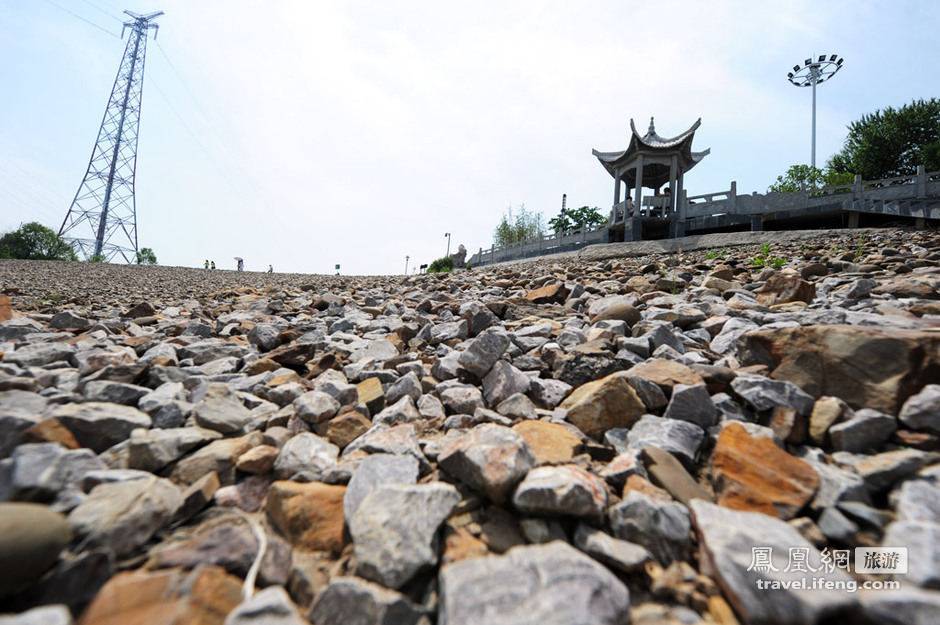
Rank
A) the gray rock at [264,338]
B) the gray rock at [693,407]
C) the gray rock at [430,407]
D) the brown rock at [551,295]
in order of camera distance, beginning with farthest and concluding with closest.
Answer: the brown rock at [551,295]
the gray rock at [264,338]
the gray rock at [430,407]
the gray rock at [693,407]

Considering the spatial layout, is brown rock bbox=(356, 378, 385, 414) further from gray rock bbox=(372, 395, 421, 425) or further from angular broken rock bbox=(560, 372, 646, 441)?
angular broken rock bbox=(560, 372, 646, 441)

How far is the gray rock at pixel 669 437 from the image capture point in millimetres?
1301

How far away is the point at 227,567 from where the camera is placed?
927 mm

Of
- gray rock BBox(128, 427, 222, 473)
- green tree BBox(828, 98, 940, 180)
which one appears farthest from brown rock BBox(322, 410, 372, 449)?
green tree BBox(828, 98, 940, 180)

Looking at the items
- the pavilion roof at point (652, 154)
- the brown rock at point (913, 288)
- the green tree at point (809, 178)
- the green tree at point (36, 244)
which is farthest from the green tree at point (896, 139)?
the green tree at point (36, 244)

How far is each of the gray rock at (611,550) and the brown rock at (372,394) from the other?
43.2 inches

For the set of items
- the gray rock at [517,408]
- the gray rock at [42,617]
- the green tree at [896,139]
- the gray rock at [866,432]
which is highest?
the green tree at [896,139]

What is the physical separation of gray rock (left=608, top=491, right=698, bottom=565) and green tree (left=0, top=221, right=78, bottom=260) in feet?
99.0

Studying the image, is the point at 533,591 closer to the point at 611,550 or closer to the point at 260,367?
the point at 611,550

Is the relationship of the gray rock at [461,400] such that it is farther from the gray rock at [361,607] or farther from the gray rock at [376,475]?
the gray rock at [361,607]

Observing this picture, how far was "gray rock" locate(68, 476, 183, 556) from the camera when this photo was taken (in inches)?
36.3

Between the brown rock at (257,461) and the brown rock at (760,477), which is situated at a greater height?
the brown rock at (760,477)

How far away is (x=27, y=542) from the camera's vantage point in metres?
0.82

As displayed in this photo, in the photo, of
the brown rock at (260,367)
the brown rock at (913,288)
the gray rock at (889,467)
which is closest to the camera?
the gray rock at (889,467)
